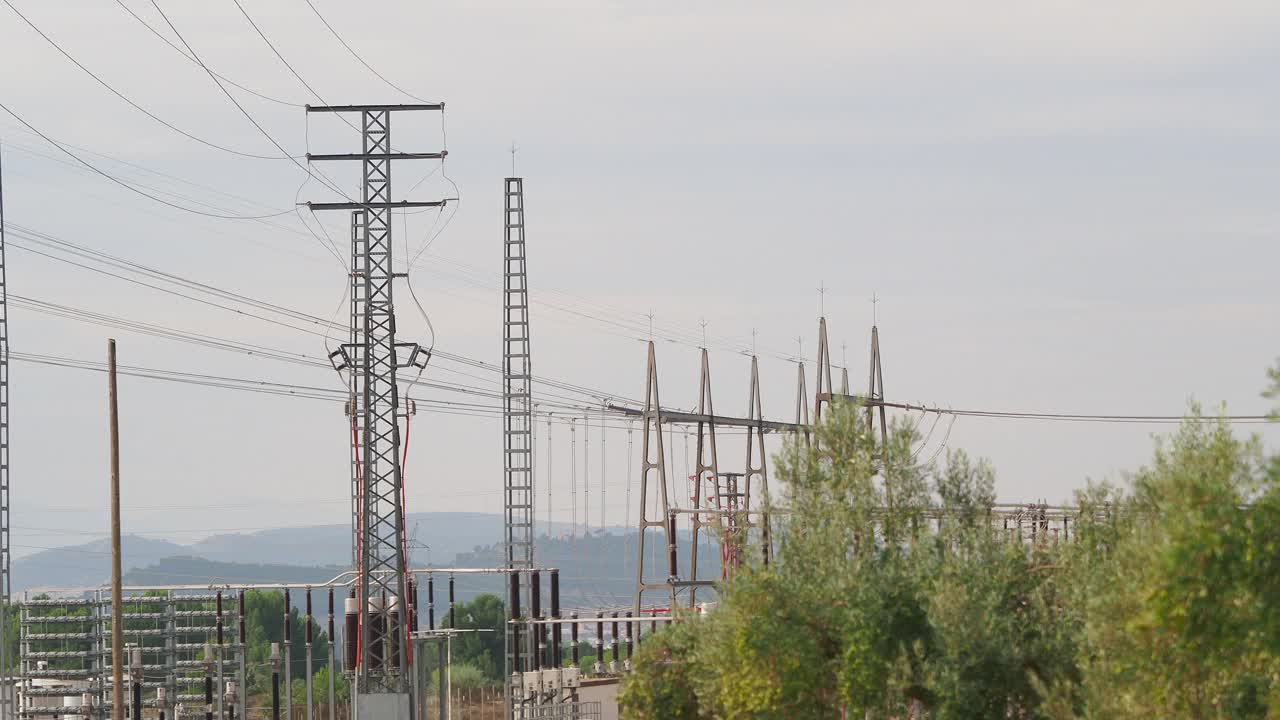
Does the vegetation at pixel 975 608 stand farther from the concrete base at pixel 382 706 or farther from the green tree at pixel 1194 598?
the concrete base at pixel 382 706

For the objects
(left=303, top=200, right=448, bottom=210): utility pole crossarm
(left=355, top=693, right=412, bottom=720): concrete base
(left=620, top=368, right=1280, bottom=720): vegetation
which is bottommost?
(left=355, top=693, right=412, bottom=720): concrete base

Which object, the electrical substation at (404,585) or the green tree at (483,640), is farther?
the green tree at (483,640)

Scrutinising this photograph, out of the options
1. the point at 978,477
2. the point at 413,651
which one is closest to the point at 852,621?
the point at 978,477

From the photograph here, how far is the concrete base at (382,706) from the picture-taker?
35938mm

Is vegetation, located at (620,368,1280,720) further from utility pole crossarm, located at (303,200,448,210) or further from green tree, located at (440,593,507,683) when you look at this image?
green tree, located at (440,593,507,683)

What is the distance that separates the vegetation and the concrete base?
5526mm

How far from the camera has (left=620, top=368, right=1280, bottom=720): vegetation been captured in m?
17.5

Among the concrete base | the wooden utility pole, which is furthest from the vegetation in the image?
the wooden utility pole

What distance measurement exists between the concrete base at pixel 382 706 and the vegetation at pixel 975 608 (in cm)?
553

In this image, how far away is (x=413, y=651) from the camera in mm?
39281

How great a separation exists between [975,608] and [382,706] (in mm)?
15171

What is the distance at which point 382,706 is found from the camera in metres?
36.0

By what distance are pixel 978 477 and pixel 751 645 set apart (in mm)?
5724

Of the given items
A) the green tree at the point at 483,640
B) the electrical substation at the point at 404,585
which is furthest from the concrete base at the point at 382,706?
the green tree at the point at 483,640
